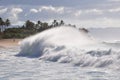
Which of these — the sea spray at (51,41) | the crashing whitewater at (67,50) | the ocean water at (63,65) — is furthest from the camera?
the sea spray at (51,41)

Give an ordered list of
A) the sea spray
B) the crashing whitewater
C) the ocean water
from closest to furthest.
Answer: the ocean water
the crashing whitewater
the sea spray

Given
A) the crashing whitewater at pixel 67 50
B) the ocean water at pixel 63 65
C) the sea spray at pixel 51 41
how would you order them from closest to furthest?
the ocean water at pixel 63 65, the crashing whitewater at pixel 67 50, the sea spray at pixel 51 41

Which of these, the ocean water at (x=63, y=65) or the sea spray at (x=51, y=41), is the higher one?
the sea spray at (x=51, y=41)

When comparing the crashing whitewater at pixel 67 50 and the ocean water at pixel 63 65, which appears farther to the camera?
the crashing whitewater at pixel 67 50

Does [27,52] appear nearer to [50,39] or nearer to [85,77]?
[50,39]

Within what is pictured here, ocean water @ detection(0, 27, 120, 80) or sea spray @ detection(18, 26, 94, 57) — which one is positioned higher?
sea spray @ detection(18, 26, 94, 57)

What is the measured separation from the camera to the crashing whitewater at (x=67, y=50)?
2050cm

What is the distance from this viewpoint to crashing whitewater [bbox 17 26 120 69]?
20.5 meters

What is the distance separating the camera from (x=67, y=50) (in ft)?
86.5

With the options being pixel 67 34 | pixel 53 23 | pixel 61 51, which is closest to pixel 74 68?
pixel 61 51

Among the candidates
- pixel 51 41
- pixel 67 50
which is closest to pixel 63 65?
pixel 67 50

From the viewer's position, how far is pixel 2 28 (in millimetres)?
115812

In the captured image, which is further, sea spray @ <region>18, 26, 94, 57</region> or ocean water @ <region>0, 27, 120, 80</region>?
sea spray @ <region>18, 26, 94, 57</region>

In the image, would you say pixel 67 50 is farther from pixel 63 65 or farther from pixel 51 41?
pixel 51 41
